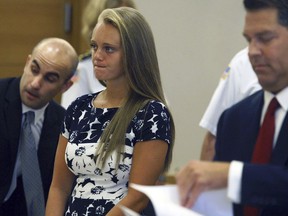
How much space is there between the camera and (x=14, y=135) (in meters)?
3.23

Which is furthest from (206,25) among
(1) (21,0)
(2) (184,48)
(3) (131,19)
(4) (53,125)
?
(3) (131,19)

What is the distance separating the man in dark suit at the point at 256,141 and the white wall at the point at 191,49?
300 cm

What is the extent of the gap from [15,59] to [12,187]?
2.32 meters

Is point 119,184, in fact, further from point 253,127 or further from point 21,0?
point 21,0

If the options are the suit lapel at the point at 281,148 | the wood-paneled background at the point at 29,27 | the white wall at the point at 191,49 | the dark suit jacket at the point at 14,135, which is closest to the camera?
the suit lapel at the point at 281,148

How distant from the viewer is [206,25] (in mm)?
5195

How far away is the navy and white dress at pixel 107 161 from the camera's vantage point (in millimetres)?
2600

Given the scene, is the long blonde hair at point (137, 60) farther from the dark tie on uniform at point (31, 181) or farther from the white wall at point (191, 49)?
the white wall at point (191, 49)

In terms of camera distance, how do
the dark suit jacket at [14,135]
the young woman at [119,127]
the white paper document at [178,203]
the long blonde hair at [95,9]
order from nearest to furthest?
1. the white paper document at [178,203]
2. the young woman at [119,127]
3. the dark suit jacket at [14,135]
4. the long blonde hair at [95,9]

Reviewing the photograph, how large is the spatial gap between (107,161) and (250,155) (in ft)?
2.22

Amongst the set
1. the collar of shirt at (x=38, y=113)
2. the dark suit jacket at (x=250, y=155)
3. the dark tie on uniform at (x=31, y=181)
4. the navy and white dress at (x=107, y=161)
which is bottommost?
the dark tie on uniform at (x=31, y=181)

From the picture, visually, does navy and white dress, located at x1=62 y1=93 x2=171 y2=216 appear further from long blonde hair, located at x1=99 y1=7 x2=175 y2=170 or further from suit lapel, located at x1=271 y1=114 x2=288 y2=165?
suit lapel, located at x1=271 y1=114 x2=288 y2=165

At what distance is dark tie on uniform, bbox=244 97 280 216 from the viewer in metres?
1.99

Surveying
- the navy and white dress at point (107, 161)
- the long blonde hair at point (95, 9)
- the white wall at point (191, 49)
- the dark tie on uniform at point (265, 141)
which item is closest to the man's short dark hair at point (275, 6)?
the dark tie on uniform at point (265, 141)
